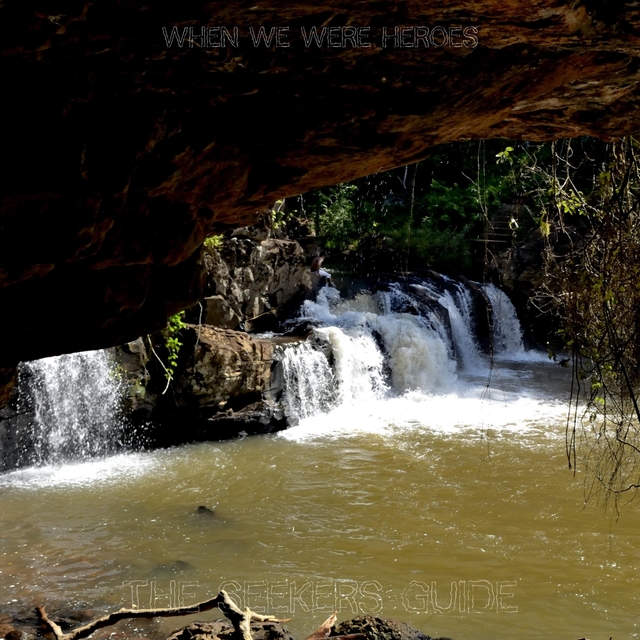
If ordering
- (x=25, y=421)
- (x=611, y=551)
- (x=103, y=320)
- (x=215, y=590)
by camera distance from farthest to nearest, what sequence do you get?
(x=25, y=421) → (x=611, y=551) → (x=215, y=590) → (x=103, y=320)

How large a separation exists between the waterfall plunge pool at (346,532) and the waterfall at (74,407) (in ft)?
0.91

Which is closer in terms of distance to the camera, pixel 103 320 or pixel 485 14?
pixel 485 14

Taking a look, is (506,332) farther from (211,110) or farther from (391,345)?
(211,110)

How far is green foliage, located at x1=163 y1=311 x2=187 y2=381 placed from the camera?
8.52m

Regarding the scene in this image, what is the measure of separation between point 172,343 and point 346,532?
377 centimetres

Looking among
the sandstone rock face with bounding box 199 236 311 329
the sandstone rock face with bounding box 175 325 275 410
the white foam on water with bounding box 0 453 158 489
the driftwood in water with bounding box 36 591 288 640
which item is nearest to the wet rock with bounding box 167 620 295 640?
the driftwood in water with bounding box 36 591 288 640

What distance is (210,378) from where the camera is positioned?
9.22 metres

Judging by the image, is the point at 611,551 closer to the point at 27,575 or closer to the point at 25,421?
the point at 27,575

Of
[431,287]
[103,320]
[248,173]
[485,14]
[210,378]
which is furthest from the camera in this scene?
[431,287]

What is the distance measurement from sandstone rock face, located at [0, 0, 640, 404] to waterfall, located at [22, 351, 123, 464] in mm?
4317

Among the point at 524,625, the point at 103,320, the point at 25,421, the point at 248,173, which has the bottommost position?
the point at 524,625

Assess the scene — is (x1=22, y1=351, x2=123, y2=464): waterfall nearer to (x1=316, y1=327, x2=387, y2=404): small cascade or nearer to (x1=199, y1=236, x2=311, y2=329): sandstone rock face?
(x1=199, y1=236, x2=311, y2=329): sandstone rock face

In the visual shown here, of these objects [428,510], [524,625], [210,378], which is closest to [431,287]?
[210,378]

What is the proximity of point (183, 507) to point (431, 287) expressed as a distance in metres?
9.05
